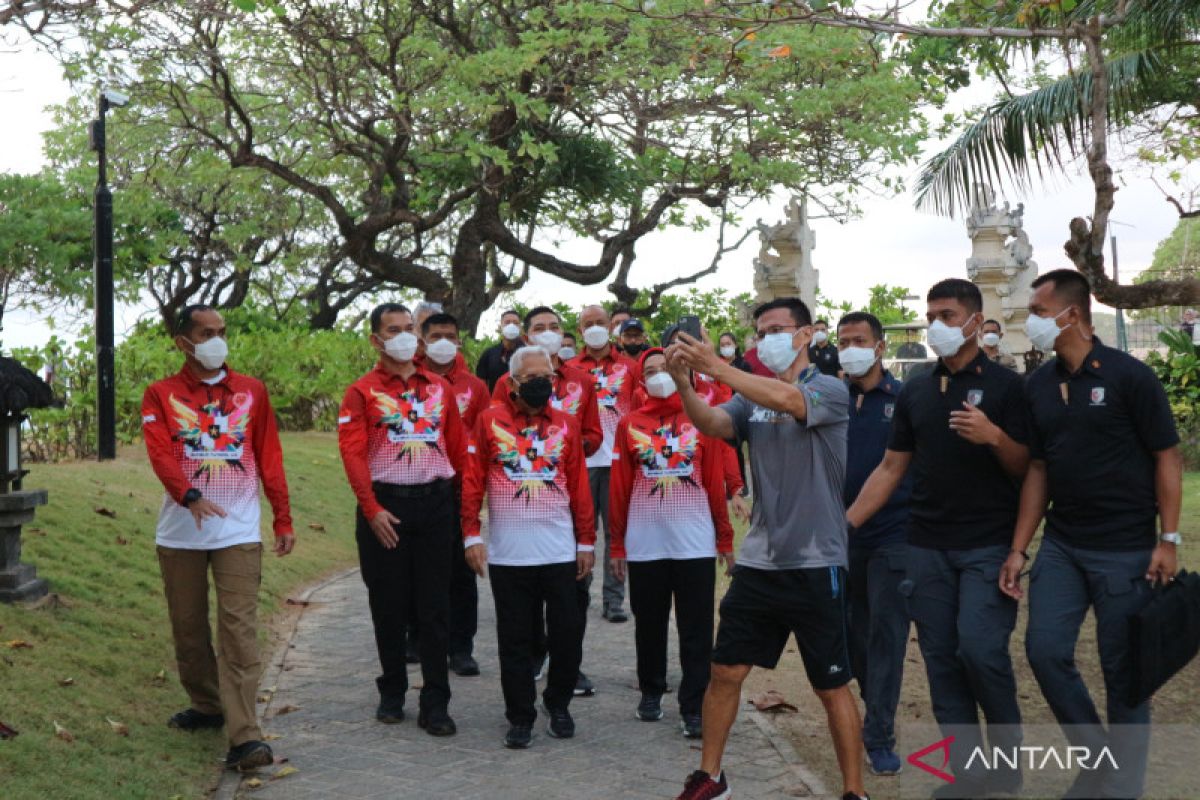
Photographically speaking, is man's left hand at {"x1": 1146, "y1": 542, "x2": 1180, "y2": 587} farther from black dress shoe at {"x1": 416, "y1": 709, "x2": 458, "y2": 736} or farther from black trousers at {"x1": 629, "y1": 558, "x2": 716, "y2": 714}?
black dress shoe at {"x1": 416, "y1": 709, "x2": 458, "y2": 736}

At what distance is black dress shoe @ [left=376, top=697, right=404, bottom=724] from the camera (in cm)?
776

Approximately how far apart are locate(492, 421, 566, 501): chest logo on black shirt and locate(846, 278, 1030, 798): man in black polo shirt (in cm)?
212

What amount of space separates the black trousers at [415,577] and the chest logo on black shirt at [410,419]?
24 centimetres

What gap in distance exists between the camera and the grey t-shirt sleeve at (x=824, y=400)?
228 inches

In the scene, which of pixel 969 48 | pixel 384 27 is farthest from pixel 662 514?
pixel 384 27

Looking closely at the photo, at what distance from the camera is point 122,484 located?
44.1 feet

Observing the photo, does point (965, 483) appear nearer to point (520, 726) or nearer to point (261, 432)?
point (520, 726)

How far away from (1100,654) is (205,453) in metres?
4.30

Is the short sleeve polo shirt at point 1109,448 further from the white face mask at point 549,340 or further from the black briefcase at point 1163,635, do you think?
the white face mask at point 549,340

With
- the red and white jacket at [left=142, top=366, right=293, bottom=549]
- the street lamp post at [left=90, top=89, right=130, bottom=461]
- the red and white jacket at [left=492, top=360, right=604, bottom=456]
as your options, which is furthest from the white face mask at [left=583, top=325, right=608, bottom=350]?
the street lamp post at [left=90, top=89, right=130, bottom=461]

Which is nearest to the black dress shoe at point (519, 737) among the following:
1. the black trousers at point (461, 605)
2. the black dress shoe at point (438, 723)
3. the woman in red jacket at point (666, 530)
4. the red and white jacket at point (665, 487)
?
the black dress shoe at point (438, 723)

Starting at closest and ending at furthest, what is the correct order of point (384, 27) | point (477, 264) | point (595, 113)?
point (384, 27)
point (595, 113)
point (477, 264)

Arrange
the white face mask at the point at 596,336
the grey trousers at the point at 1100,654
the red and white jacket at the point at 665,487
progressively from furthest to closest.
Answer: the white face mask at the point at 596,336, the red and white jacket at the point at 665,487, the grey trousers at the point at 1100,654

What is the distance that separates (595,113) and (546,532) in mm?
14851
